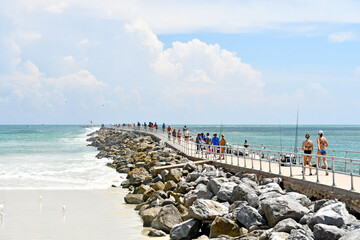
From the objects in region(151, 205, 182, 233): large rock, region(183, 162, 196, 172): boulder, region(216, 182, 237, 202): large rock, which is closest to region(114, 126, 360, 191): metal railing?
region(183, 162, 196, 172): boulder

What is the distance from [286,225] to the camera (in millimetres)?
9883

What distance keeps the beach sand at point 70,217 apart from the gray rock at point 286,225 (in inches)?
157

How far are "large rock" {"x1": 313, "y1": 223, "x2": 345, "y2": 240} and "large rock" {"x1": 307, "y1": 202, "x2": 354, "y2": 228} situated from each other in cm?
54

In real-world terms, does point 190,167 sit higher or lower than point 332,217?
lower

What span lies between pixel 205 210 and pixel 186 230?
2.57 feet

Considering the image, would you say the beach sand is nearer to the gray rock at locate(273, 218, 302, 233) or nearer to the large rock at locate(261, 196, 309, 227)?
the large rock at locate(261, 196, 309, 227)

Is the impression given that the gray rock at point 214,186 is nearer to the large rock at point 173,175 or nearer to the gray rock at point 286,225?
the large rock at point 173,175

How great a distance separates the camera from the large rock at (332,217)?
999 cm

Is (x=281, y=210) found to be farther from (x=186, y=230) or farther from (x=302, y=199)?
(x=186, y=230)

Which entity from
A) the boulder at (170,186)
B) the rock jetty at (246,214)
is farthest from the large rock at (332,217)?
the boulder at (170,186)

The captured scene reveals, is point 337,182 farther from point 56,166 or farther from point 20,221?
point 56,166

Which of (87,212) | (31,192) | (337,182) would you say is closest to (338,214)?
(337,182)

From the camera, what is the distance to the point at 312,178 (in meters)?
14.3

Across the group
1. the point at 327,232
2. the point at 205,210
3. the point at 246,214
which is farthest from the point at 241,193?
the point at 327,232
